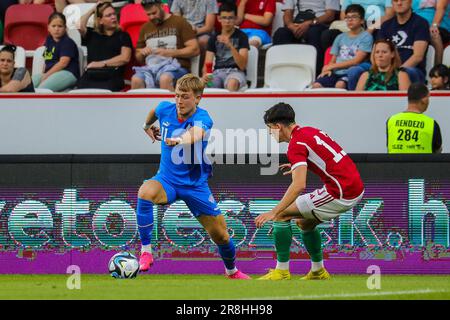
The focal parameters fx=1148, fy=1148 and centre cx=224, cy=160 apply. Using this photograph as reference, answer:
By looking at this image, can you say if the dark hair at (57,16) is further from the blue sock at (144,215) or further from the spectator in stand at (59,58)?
the blue sock at (144,215)

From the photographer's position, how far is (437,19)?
15.4 meters

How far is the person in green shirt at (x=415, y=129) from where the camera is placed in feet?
42.5

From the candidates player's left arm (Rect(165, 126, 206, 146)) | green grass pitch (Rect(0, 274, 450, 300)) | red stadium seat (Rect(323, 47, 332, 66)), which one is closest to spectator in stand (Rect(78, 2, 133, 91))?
red stadium seat (Rect(323, 47, 332, 66))

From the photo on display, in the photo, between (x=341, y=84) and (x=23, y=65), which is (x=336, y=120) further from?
(x=23, y=65)

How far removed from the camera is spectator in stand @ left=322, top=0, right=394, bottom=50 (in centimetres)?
1551

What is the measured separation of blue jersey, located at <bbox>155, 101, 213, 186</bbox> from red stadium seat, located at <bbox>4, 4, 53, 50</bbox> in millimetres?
6112

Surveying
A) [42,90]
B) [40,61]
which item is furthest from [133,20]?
[42,90]

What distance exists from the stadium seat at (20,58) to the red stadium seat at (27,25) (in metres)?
0.75

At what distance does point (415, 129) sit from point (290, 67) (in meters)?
3.12

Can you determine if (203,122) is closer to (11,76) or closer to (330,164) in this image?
(330,164)

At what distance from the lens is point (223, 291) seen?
919 centimetres

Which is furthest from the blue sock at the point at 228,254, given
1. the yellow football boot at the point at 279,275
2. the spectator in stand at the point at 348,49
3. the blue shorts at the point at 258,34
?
the blue shorts at the point at 258,34

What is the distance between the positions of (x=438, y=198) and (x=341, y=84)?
3.31 metres

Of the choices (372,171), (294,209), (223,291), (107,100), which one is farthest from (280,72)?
(223,291)
